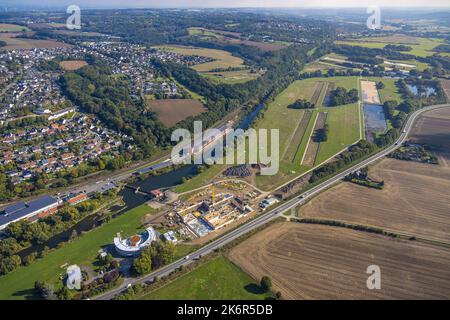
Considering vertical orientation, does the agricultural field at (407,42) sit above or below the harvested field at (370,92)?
above

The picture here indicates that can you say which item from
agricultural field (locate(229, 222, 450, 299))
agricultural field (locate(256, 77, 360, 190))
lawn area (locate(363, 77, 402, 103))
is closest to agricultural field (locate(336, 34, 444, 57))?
lawn area (locate(363, 77, 402, 103))

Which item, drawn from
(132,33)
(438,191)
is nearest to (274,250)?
(438,191)

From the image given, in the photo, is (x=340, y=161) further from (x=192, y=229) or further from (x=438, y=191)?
(x=192, y=229)

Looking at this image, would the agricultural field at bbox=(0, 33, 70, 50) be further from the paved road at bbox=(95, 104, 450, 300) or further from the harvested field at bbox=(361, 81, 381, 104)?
the paved road at bbox=(95, 104, 450, 300)

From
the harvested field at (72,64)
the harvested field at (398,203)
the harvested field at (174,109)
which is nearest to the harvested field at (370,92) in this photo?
the harvested field at (398,203)

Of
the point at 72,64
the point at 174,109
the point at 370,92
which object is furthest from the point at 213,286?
the point at 72,64

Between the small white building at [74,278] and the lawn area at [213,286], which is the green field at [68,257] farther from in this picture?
the lawn area at [213,286]
